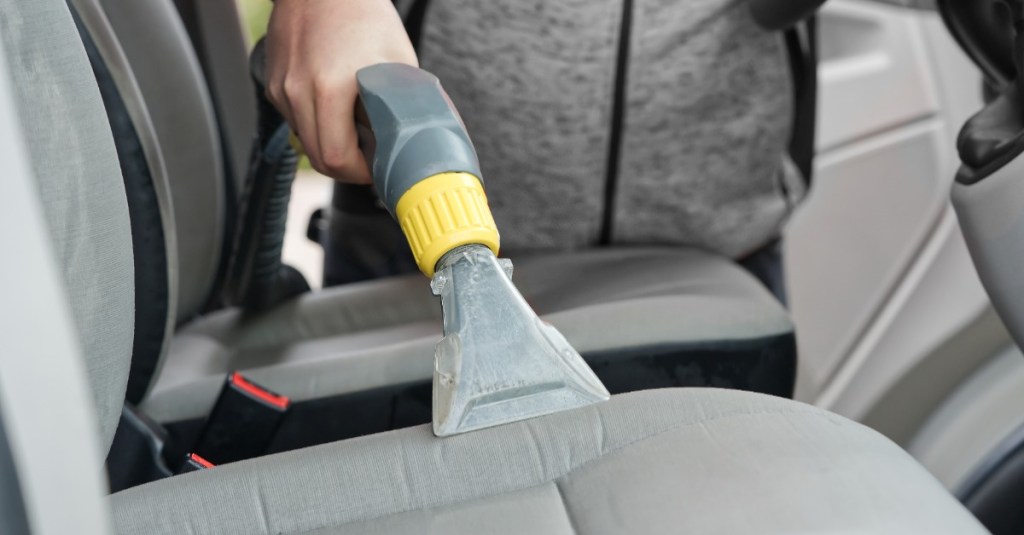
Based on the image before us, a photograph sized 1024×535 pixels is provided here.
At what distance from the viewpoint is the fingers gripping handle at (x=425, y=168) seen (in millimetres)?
498

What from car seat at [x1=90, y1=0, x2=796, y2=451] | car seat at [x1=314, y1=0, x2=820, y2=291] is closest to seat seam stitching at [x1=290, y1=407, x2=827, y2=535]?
car seat at [x1=90, y1=0, x2=796, y2=451]

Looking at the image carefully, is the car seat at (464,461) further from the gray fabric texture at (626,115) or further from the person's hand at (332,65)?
the gray fabric texture at (626,115)

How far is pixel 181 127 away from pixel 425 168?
0.50 meters

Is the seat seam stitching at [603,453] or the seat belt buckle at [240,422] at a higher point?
the seat seam stitching at [603,453]

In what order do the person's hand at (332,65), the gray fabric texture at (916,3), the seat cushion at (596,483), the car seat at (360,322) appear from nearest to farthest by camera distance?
1. the seat cushion at (596,483)
2. the person's hand at (332,65)
3. the car seat at (360,322)
4. the gray fabric texture at (916,3)

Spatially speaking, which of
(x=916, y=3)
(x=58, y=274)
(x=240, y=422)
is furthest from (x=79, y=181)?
(x=916, y=3)

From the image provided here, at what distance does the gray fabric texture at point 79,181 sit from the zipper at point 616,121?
1.76ft

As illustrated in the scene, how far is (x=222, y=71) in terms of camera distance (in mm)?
1178

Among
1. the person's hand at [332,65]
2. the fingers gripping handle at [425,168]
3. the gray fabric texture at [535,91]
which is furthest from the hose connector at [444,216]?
the gray fabric texture at [535,91]

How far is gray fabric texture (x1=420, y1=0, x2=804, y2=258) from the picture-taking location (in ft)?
3.08

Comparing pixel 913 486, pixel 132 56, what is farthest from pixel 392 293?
pixel 913 486

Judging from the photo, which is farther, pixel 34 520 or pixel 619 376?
pixel 619 376

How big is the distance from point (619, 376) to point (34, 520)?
47 centimetres

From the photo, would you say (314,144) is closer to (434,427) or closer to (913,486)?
(434,427)
